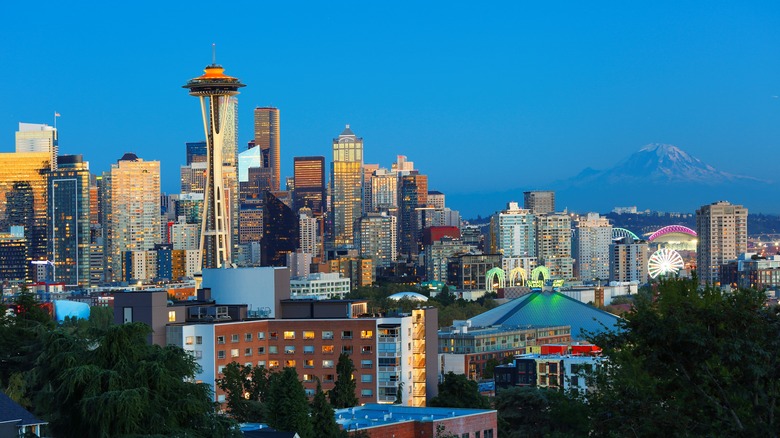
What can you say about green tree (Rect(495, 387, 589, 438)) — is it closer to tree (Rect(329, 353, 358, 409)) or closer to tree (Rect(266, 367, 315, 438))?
tree (Rect(329, 353, 358, 409))

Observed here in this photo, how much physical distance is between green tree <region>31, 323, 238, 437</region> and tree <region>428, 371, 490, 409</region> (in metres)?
26.5

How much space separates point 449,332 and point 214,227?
1287 inches

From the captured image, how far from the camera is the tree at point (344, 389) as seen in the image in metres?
58.0

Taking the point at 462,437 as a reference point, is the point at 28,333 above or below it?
above

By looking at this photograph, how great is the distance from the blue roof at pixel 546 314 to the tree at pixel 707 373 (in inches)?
3818

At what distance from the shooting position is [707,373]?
24.5 metres

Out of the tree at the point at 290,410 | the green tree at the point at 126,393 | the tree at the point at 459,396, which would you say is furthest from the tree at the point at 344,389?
the green tree at the point at 126,393

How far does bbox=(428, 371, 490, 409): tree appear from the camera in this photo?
194 ft

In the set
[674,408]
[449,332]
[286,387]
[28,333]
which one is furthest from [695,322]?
[449,332]

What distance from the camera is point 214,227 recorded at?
134625 millimetres

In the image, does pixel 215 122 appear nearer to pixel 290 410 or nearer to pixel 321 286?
pixel 321 286

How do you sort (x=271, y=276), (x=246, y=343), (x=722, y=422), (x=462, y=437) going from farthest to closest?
(x=271, y=276) → (x=246, y=343) → (x=462, y=437) → (x=722, y=422)

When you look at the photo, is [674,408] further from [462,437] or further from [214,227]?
[214,227]

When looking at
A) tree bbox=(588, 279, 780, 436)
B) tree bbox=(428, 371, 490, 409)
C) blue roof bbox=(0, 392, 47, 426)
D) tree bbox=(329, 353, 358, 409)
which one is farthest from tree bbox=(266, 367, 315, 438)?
tree bbox=(428, 371, 490, 409)
